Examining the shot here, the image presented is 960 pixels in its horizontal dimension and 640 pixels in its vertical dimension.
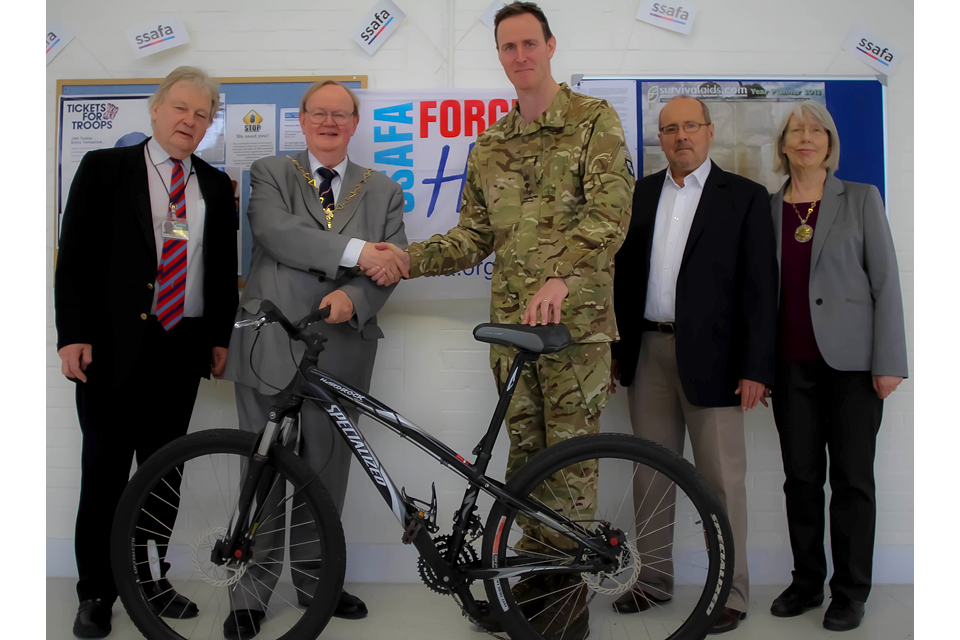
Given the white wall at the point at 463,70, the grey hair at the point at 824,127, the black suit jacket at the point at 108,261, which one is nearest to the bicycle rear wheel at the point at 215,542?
the black suit jacket at the point at 108,261

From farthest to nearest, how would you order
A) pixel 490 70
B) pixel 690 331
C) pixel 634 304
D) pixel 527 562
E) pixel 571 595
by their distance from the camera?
pixel 490 70 < pixel 634 304 < pixel 690 331 < pixel 571 595 < pixel 527 562

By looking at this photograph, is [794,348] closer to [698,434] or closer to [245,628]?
[698,434]

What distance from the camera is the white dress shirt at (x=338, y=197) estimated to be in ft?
6.60

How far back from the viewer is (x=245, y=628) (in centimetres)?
196

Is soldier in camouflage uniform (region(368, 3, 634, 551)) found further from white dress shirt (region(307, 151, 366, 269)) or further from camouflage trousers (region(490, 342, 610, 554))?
white dress shirt (region(307, 151, 366, 269))

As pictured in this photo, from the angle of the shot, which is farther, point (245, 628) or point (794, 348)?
point (794, 348)

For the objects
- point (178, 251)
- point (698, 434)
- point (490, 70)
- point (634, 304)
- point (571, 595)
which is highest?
point (490, 70)

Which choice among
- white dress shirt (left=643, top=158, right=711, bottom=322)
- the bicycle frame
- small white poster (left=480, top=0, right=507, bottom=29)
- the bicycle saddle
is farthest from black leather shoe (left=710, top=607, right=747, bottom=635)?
small white poster (left=480, top=0, right=507, bottom=29)

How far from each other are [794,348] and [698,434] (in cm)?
44

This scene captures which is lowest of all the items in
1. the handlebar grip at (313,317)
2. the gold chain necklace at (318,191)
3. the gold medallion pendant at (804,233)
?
the handlebar grip at (313,317)

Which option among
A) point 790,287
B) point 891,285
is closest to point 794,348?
point 790,287

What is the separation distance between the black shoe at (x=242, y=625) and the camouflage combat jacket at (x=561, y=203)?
121cm

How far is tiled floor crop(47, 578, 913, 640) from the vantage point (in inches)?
78.8

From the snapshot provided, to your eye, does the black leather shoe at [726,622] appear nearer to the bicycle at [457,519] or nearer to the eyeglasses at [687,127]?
the bicycle at [457,519]
